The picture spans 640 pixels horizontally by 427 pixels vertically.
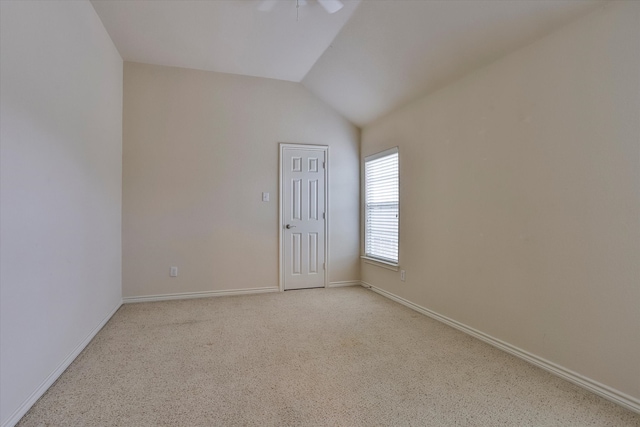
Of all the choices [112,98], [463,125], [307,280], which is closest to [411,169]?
[463,125]

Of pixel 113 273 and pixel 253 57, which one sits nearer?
pixel 113 273

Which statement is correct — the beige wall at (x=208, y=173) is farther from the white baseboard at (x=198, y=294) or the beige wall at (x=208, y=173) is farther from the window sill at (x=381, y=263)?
the window sill at (x=381, y=263)

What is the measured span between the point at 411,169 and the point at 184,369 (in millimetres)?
3016

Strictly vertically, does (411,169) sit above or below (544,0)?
below

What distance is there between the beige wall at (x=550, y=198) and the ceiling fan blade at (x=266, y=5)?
6.00 feet

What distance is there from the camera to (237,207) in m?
4.49

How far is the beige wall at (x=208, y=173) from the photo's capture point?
13.5 feet

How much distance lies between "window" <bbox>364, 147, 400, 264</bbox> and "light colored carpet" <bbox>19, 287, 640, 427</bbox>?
1.20 metres

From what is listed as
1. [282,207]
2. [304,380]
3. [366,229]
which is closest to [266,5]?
[282,207]

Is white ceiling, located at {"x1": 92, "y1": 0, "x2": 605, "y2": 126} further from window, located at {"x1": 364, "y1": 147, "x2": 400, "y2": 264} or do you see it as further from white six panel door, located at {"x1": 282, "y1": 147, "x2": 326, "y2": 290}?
white six panel door, located at {"x1": 282, "y1": 147, "x2": 326, "y2": 290}

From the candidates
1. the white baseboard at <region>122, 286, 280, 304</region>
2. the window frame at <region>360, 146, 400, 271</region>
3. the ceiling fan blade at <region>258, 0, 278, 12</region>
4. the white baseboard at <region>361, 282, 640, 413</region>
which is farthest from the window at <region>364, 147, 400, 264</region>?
the ceiling fan blade at <region>258, 0, 278, 12</region>

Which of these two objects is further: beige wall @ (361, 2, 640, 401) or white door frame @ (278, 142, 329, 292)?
white door frame @ (278, 142, 329, 292)

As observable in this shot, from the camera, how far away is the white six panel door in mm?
4711

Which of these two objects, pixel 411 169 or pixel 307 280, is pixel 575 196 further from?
pixel 307 280
